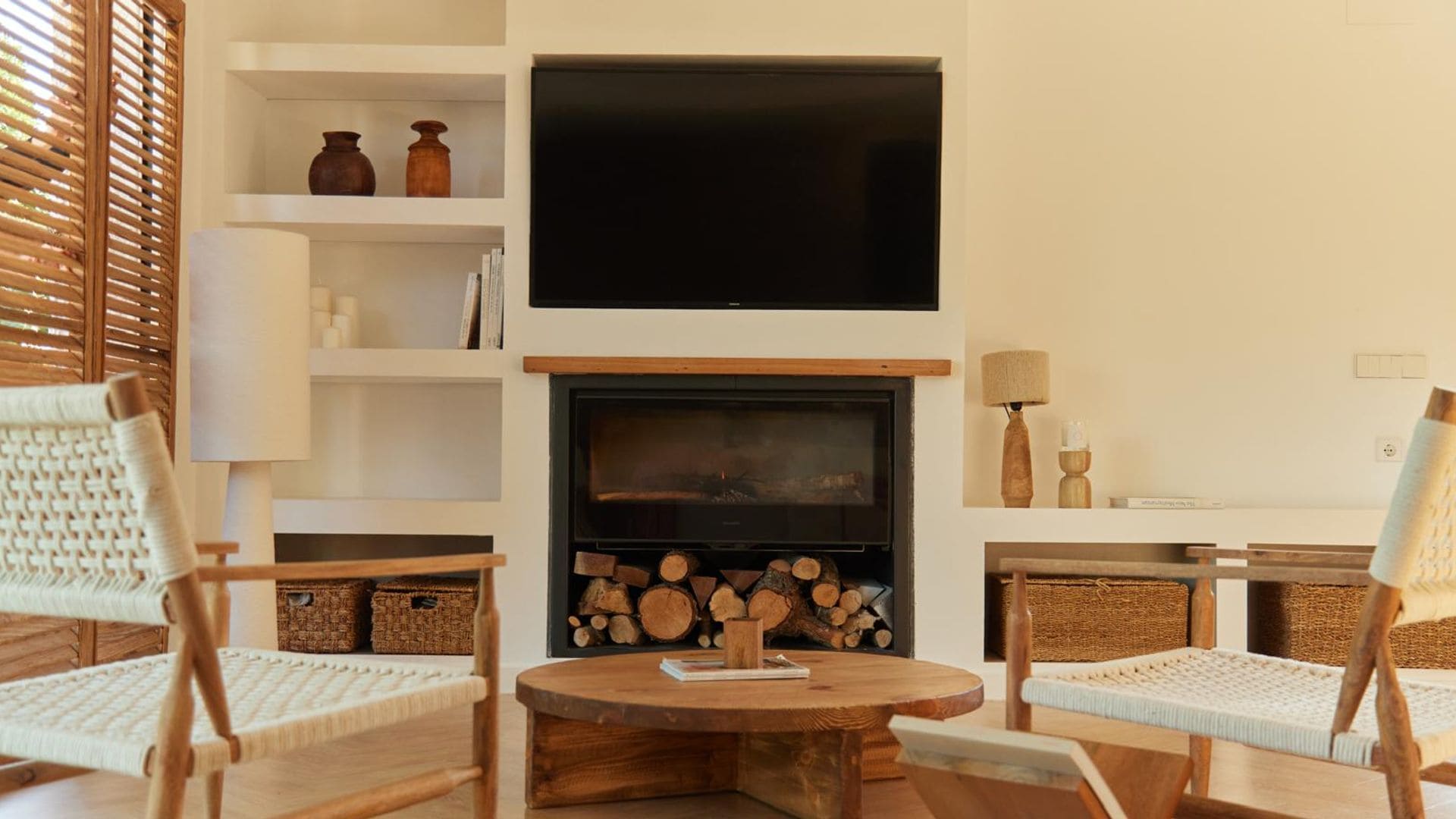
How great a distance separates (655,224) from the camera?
416cm

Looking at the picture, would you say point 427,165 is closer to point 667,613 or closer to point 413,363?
point 413,363

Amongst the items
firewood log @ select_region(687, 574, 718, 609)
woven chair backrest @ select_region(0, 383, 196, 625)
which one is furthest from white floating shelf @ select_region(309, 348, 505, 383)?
woven chair backrest @ select_region(0, 383, 196, 625)

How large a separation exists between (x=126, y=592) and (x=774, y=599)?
2.64m

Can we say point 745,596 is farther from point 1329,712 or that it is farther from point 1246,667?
point 1329,712

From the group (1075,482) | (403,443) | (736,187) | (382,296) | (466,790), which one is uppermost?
(736,187)

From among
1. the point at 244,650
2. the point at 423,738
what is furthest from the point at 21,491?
the point at 423,738

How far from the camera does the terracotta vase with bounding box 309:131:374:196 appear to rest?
4238 millimetres

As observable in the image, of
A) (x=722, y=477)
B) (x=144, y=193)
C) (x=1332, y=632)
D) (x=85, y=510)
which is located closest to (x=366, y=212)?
(x=144, y=193)

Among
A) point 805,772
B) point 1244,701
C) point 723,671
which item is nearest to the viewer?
point 1244,701

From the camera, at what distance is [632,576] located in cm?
407

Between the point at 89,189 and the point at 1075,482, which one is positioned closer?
the point at 89,189

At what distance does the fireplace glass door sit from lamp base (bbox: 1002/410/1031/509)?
469 millimetres

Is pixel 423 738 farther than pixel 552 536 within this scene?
No

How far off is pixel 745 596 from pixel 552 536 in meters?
0.67
